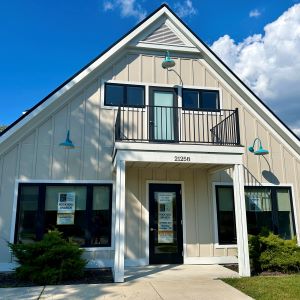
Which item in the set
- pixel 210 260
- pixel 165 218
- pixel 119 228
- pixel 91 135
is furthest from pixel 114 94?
pixel 210 260

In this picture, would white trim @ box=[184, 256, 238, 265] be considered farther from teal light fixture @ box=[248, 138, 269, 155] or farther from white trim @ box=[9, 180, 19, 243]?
white trim @ box=[9, 180, 19, 243]

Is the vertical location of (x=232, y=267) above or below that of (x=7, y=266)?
below

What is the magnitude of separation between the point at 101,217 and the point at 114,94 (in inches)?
150

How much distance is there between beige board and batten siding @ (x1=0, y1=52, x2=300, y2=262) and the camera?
889cm

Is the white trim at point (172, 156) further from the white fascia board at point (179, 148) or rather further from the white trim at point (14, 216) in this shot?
the white trim at point (14, 216)

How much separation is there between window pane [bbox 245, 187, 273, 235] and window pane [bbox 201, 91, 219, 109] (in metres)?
2.95

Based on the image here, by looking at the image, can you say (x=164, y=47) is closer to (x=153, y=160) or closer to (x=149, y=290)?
(x=153, y=160)

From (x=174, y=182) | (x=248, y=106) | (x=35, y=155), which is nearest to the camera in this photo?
(x=35, y=155)

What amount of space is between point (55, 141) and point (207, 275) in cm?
553

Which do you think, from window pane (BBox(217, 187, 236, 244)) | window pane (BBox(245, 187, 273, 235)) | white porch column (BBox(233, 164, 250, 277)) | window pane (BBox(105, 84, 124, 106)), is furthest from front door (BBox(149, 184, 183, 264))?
window pane (BBox(105, 84, 124, 106))

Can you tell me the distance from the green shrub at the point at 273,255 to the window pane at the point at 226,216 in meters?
1.10

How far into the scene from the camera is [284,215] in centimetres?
1033

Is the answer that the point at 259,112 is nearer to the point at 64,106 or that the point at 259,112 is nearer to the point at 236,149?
the point at 236,149

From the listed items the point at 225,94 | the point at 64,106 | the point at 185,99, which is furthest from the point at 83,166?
the point at 225,94
